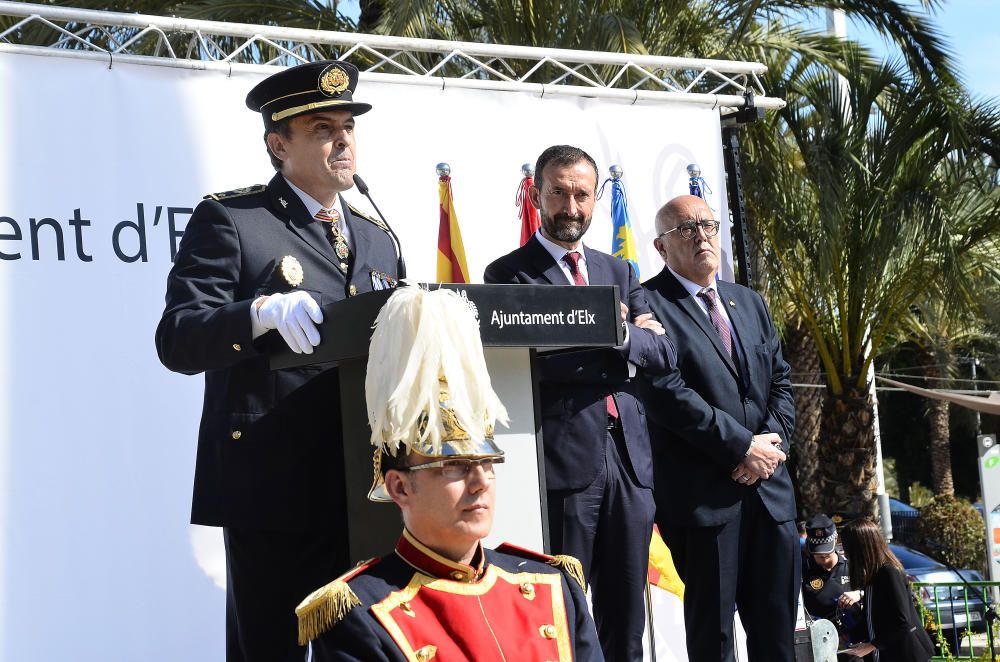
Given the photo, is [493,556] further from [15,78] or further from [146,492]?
[15,78]

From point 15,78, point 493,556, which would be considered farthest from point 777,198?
point 493,556

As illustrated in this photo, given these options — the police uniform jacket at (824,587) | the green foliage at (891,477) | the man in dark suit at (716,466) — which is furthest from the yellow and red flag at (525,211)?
the green foliage at (891,477)

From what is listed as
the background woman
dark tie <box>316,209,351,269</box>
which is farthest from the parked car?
dark tie <box>316,209,351,269</box>

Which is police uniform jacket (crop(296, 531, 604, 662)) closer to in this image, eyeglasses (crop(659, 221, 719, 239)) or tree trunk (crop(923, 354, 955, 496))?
eyeglasses (crop(659, 221, 719, 239))

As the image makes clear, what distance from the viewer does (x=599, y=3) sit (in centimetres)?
1070

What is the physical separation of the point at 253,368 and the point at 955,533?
804 inches

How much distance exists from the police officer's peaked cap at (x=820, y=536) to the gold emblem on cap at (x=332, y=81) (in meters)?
5.17

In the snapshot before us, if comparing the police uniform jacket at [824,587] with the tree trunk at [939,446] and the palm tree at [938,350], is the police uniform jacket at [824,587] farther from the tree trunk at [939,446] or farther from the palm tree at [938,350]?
the tree trunk at [939,446]

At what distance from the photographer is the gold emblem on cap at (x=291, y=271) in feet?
10.9

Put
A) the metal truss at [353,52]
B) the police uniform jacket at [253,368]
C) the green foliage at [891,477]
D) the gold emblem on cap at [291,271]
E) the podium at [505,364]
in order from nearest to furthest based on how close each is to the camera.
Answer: the podium at [505,364] → the police uniform jacket at [253,368] → the gold emblem on cap at [291,271] → the metal truss at [353,52] → the green foliage at [891,477]

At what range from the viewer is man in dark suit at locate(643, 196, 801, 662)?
14.6 ft

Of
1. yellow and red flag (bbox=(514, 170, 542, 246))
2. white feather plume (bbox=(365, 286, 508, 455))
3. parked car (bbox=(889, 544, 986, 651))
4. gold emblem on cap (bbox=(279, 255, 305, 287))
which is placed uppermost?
yellow and red flag (bbox=(514, 170, 542, 246))

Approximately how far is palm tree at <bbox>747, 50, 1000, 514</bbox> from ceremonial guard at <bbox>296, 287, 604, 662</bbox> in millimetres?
8827

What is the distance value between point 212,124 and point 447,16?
21.7 ft
